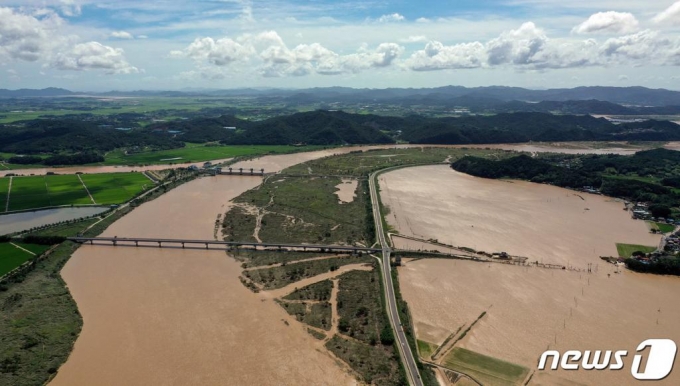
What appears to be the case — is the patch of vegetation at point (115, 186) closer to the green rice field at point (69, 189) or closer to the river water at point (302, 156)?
the green rice field at point (69, 189)

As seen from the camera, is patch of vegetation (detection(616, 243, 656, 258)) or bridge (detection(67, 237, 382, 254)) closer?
patch of vegetation (detection(616, 243, 656, 258))

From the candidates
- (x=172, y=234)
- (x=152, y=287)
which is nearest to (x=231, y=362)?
(x=152, y=287)

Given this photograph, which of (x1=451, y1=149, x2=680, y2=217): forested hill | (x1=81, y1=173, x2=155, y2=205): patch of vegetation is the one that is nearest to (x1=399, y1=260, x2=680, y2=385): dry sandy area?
(x1=451, y1=149, x2=680, y2=217): forested hill

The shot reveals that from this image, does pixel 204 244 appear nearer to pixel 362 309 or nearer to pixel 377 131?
pixel 362 309

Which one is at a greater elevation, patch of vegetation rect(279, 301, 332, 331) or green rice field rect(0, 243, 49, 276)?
green rice field rect(0, 243, 49, 276)

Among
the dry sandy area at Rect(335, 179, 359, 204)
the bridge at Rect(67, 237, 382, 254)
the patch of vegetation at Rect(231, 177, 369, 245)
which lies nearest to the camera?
the bridge at Rect(67, 237, 382, 254)

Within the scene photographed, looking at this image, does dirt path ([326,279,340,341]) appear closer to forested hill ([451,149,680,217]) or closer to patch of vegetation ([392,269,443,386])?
patch of vegetation ([392,269,443,386])
